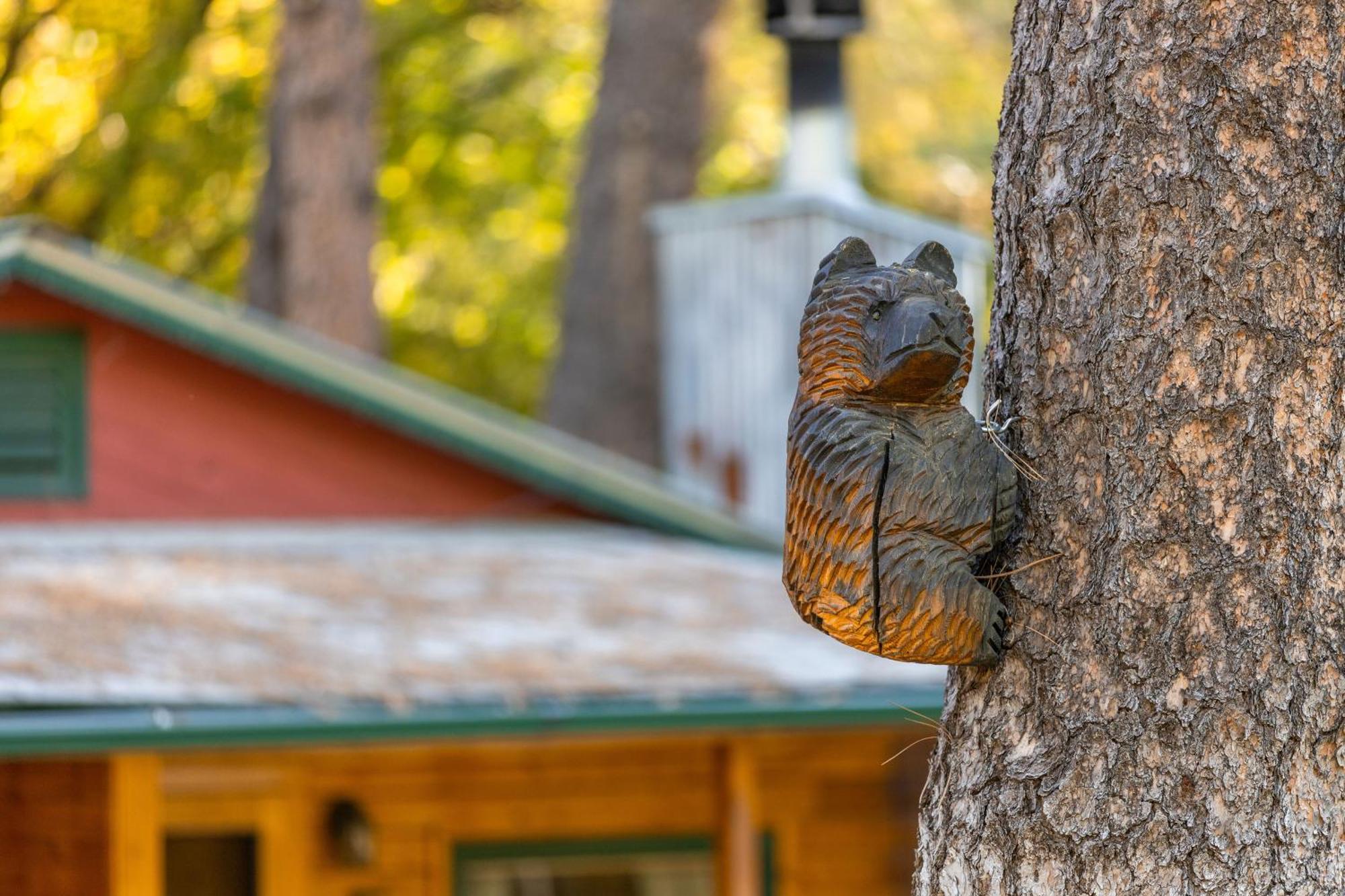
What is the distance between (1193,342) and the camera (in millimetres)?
1980

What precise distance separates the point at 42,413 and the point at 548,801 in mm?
2683

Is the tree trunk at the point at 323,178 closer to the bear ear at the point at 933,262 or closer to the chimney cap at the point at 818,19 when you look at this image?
the chimney cap at the point at 818,19

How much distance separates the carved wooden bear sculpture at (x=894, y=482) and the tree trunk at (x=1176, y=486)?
74mm

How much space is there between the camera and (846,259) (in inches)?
83.0

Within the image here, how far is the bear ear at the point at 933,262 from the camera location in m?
2.10

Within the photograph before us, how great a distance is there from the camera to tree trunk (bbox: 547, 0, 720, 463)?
13.9 m

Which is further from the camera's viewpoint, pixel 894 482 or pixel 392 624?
pixel 392 624

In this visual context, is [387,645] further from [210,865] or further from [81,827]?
[210,865]

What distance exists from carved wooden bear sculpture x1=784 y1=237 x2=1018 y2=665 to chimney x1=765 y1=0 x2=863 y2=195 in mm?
9243

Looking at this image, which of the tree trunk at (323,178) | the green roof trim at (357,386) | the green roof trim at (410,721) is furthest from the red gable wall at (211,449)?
the tree trunk at (323,178)

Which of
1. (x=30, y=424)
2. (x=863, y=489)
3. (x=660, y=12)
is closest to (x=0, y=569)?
(x=30, y=424)

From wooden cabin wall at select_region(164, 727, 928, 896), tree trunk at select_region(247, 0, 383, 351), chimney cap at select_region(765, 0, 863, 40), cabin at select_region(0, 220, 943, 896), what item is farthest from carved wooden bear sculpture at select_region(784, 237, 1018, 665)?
tree trunk at select_region(247, 0, 383, 351)

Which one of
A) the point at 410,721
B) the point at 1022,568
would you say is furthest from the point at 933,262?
the point at 410,721

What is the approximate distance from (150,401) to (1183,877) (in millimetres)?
6984
